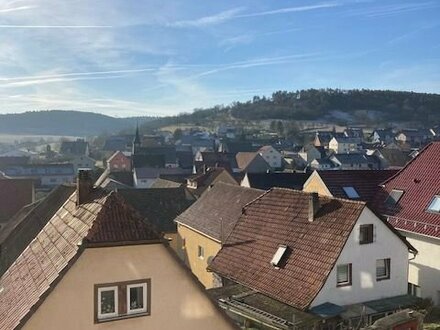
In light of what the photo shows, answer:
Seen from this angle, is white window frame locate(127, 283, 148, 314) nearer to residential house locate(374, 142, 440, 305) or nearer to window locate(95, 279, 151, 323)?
window locate(95, 279, 151, 323)

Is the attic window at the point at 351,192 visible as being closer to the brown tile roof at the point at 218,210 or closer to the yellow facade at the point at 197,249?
the brown tile roof at the point at 218,210

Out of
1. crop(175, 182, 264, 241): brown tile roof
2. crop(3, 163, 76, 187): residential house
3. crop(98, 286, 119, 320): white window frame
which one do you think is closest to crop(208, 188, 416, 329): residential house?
crop(175, 182, 264, 241): brown tile roof

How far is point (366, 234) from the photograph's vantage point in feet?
64.4

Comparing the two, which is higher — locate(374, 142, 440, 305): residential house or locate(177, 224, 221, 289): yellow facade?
locate(374, 142, 440, 305): residential house

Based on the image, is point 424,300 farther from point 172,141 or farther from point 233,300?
point 172,141

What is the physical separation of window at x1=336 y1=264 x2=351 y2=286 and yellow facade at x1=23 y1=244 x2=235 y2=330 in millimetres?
8668

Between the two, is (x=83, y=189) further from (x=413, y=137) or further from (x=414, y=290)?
(x=413, y=137)

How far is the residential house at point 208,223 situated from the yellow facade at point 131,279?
16.2 m

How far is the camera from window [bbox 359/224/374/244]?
19.4m

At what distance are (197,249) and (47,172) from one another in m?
77.8

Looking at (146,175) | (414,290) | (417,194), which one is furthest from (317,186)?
(146,175)

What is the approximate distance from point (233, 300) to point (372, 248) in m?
5.96

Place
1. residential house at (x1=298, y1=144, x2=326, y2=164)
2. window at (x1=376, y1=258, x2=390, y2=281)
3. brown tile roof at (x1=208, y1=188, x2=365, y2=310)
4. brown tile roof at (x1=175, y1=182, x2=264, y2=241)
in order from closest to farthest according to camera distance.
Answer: brown tile roof at (x1=208, y1=188, x2=365, y2=310), window at (x1=376, y1=258, x2=390, y2=281), brown tile roof at (x1=175, y1=182, x2=264, y2=241), residential house at (x1=298, y1=144, x2=326, y2=164)

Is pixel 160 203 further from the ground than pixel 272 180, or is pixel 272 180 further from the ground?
pixel 272 180
